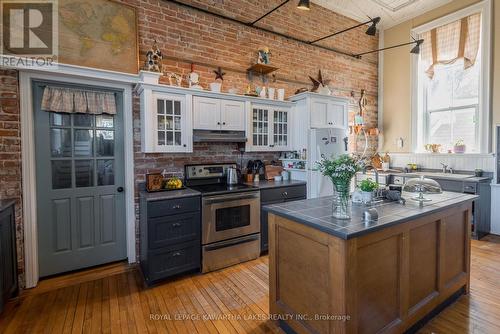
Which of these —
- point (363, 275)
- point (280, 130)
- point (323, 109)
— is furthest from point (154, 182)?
point (323, 109)

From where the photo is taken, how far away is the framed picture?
122 inches

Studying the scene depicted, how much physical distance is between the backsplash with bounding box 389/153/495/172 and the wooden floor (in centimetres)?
200

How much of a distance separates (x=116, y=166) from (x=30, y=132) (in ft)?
2.91

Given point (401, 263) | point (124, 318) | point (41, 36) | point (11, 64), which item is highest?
point (41, 36)

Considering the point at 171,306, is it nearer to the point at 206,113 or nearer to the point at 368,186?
the point at 368,186

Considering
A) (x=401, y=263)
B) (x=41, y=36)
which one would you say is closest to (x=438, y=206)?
(x=401, y=263)

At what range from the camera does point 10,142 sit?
8.45ft

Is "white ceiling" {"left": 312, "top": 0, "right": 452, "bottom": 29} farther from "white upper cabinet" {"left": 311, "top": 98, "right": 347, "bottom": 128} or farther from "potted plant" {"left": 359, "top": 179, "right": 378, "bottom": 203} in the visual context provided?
"potted plant" {"left": 359, "top": 179, "right": 378, "bottom": 203}

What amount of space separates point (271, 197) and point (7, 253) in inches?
109

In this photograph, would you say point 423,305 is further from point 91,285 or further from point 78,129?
point 78,129

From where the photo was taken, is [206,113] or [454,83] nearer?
[206,113]

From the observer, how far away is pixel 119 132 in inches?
126

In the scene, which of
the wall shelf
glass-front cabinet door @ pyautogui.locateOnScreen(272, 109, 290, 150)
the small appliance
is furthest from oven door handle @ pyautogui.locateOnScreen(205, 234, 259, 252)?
the wall shelf

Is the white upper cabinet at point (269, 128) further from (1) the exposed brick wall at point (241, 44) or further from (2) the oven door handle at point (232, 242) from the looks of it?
(2) the oven door handle at point (232, 242)
